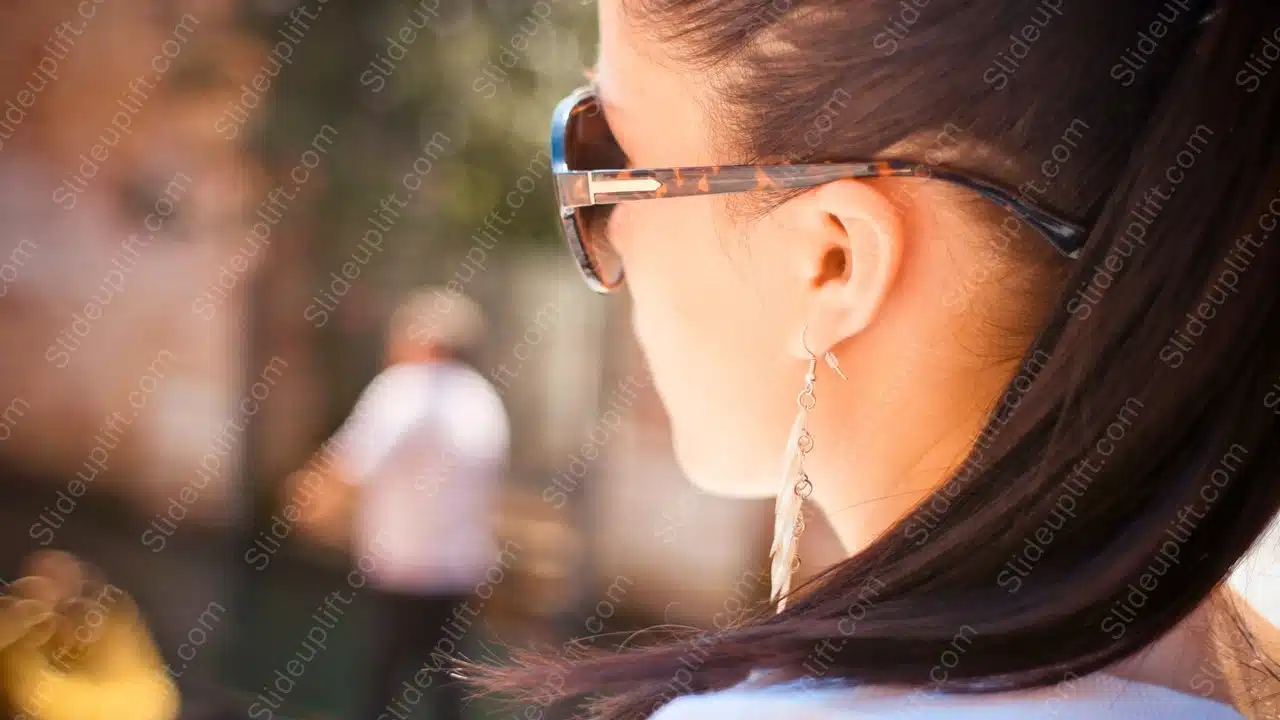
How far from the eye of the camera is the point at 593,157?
4.16ft

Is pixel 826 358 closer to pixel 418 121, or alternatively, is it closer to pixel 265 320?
pixel 418 121

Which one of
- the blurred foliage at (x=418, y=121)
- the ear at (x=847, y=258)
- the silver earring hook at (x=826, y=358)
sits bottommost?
the blurred foliage at (x=418, y=121)

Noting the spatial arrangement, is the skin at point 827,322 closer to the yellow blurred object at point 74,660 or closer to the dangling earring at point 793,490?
the dangling earring at point 793,490

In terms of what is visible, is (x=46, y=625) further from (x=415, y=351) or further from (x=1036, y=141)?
(x=1036, y=141)

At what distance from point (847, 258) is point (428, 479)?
10.5 ft

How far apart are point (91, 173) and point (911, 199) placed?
673 cm

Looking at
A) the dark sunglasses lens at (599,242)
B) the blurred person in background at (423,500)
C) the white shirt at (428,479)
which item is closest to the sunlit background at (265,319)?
the blurred person in background at (423,500)

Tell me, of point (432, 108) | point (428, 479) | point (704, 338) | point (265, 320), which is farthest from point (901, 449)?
point (265, 320)

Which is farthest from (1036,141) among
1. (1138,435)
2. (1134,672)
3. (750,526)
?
(750,526)

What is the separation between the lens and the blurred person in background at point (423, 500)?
3.99 metres

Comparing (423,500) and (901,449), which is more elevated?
(901,449)

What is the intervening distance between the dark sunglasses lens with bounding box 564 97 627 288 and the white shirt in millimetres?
2724

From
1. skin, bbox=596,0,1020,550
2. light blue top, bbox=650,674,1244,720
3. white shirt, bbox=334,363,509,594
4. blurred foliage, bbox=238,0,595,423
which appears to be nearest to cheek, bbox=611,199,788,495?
skin, bbox=596,0,1020,550

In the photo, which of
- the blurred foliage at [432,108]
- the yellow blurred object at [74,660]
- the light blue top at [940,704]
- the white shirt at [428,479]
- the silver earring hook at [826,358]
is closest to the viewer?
Answer: the light blue top at [940,704]
